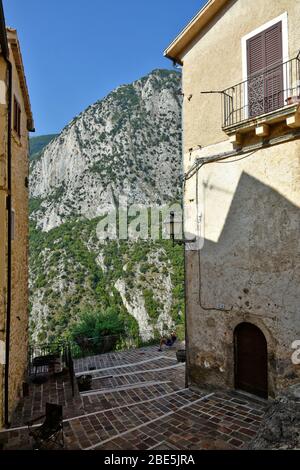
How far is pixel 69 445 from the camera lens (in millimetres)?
6164

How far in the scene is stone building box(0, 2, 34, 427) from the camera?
779 centimetres

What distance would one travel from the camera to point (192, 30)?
9.78 meters

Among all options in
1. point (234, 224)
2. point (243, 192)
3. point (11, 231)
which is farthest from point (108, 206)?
point (243, 192)

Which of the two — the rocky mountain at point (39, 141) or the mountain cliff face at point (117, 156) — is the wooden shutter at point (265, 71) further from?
the rocky mountain at point (39, 141)

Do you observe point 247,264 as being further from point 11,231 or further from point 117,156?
point 117,156

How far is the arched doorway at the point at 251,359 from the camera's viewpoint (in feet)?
25.9

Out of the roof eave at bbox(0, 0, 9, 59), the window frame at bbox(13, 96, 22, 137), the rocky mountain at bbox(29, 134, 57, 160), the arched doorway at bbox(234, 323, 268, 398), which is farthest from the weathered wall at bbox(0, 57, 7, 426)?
the rocky mountain at bbox(29, 134, 57, 160)

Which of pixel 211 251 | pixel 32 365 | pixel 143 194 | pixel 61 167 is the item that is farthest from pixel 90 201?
pixel 211 251

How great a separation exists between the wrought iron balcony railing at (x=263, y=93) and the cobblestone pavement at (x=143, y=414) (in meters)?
7.58

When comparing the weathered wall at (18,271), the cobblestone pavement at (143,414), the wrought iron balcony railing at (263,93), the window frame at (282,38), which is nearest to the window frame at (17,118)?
the weathered wall at (18,271)

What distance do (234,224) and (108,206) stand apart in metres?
54.6

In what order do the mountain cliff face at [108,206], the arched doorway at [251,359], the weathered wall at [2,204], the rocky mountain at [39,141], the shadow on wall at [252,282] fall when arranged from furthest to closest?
the rocky mountain at [39,141] → the mountain cliff face at [108,206] → the arched doorway at [251,359] → the weathered wall at [2,204] → the shadow on wall at [252,282]

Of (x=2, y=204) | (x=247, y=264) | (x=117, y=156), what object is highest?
(x=117, y=156)

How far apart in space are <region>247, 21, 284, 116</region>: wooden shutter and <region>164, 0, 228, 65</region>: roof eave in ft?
6.30
